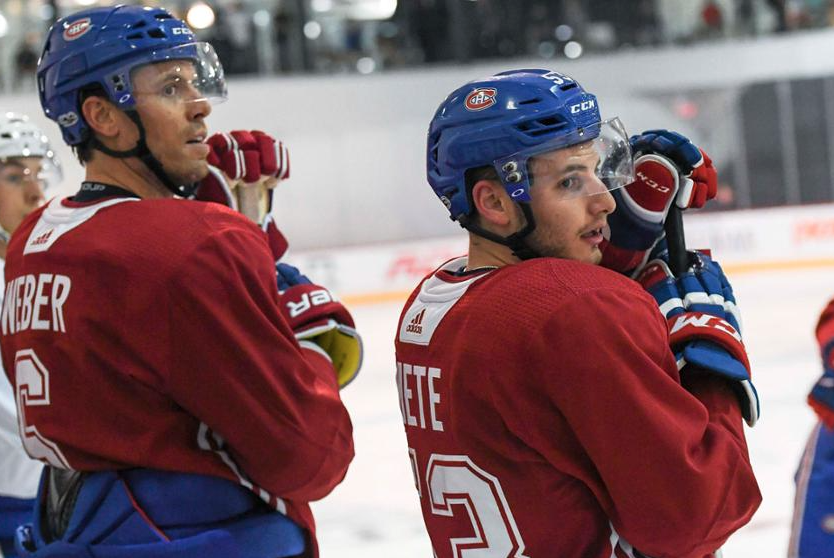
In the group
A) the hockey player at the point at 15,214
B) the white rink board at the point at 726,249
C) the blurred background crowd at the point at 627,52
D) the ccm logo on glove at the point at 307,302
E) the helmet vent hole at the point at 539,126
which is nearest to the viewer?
the helmet vent hole at the point at 539,126

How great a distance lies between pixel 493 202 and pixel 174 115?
51 cm

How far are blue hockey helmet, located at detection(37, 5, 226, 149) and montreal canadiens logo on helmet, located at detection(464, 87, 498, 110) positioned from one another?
18.3 inches

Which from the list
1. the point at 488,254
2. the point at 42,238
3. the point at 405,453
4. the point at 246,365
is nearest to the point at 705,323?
the point at 488,254

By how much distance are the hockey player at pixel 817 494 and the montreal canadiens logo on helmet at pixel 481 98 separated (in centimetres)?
65

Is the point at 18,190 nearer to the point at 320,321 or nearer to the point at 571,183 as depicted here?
the point at 320,321

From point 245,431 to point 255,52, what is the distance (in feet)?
35.2

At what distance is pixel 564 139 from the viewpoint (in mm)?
1350

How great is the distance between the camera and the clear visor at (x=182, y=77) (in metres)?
1.61

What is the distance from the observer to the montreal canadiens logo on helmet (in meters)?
1.35

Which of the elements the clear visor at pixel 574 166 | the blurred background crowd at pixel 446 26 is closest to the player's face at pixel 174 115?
the clear visor at pixel 574 166

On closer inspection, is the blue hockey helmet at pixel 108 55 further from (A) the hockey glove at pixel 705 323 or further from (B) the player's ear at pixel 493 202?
(A) the hockey glove at pixel 705 323

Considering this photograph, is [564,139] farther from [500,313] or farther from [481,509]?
[481,509]

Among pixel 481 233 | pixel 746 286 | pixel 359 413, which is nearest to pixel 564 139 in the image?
pixel 481 233

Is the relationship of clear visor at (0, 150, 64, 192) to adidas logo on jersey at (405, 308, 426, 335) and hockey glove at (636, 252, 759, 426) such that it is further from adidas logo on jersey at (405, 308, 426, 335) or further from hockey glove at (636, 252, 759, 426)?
hockey glove at (636, 252, 759, 426)
